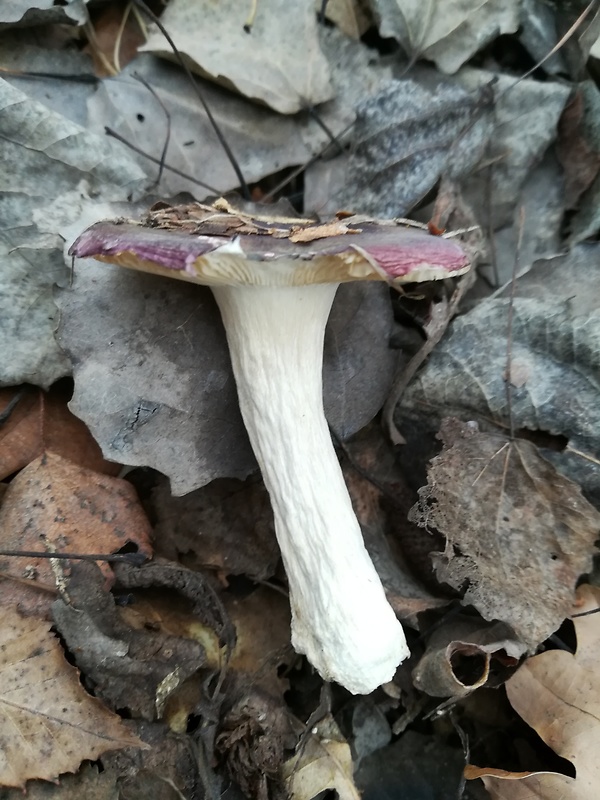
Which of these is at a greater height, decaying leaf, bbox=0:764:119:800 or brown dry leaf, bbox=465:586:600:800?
decaying leaf, bbox=0:764:119:800

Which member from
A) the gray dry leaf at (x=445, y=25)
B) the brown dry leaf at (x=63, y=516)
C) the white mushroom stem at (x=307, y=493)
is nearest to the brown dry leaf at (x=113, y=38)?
the gray dry leaf at (x=445, y=25)

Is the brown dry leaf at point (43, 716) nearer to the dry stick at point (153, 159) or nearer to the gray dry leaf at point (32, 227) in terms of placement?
the gray dry leaf at point (32, 227)

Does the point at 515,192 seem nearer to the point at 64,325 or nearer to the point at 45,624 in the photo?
the point at 64,325

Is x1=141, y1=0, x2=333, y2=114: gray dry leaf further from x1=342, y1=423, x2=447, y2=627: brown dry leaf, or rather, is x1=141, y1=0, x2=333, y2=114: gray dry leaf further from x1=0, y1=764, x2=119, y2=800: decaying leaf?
x1=0, y1=764, x2=119, y2=800: decaying leaf

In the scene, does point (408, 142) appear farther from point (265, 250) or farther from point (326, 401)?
point (265, 250)

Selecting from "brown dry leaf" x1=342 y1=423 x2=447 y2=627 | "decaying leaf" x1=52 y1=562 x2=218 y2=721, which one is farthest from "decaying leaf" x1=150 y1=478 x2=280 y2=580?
"brown dry leaf" x1=342 y1=423 x2=447 y2=627

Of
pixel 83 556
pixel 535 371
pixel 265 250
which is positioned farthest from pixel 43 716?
pixel 535 371

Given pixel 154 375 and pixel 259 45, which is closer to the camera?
pixel 154 375
